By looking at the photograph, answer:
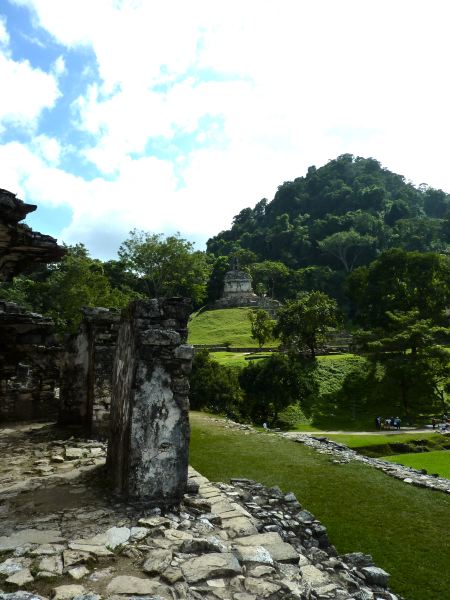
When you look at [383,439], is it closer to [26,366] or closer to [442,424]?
[442,424]

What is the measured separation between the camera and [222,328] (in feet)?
178

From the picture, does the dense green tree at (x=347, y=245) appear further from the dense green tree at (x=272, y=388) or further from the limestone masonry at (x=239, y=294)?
the dense green tree at (x=272, y=388)

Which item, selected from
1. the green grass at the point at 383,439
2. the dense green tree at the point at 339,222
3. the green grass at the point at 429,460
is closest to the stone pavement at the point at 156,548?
the green grass at the point at 429,460

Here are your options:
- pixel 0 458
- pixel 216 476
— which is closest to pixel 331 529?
pixel 216 476

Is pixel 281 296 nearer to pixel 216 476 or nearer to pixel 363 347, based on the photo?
pixel 363 347

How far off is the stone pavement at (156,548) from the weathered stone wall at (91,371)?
62.7 inches

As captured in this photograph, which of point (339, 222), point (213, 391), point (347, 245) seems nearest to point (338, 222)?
point (339, 222)

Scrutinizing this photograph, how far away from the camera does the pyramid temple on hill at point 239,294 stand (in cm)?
6328

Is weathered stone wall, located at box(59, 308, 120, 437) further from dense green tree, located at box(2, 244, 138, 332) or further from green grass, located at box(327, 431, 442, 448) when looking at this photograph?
dense green tree, located at box(2, 244, 138, 332)

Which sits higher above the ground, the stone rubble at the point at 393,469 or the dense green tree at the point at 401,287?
the dense green tree at the point at 401,287

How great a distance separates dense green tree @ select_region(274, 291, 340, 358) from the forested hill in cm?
3112

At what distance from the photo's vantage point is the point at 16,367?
41.9 ft

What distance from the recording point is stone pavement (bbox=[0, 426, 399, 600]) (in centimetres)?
432

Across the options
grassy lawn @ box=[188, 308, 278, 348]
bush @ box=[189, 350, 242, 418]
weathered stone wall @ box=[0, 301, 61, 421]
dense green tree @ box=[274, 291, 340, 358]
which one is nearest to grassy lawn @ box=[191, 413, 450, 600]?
weathered stone wall @ box=[0, 301, 61, 421]
